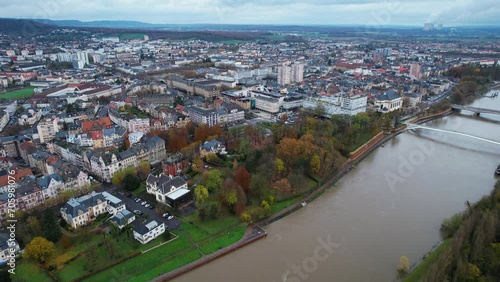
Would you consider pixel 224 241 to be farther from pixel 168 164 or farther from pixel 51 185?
pixel 51 185

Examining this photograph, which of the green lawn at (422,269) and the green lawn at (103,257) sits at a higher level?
the green lawn at (422,269)

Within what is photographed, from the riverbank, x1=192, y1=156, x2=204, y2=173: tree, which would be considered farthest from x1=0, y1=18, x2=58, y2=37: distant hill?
the riverbank

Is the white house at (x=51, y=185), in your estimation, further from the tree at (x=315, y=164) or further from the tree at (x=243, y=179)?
the tree at (x=315, y=164)

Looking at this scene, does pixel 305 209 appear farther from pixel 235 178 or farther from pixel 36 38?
pixel 36 38

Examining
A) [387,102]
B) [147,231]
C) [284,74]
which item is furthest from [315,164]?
[284,74]

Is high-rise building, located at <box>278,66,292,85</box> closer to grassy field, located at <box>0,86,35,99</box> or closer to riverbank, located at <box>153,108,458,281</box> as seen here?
riverbank, located at <box>153,108,458,281</box>

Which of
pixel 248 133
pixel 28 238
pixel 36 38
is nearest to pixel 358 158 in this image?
pixel 248 133

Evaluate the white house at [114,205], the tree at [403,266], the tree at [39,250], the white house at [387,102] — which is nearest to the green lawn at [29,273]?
the tree at [39,250]

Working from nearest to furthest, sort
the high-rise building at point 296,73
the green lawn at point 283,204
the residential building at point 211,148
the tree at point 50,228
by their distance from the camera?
the tree at point 50,228 < the green lawn at point 283,204 < the residential building at point 211,148 < the high-rise building at point 296,73

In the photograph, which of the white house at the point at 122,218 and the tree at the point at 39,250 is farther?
the white house at the point at 122,218
